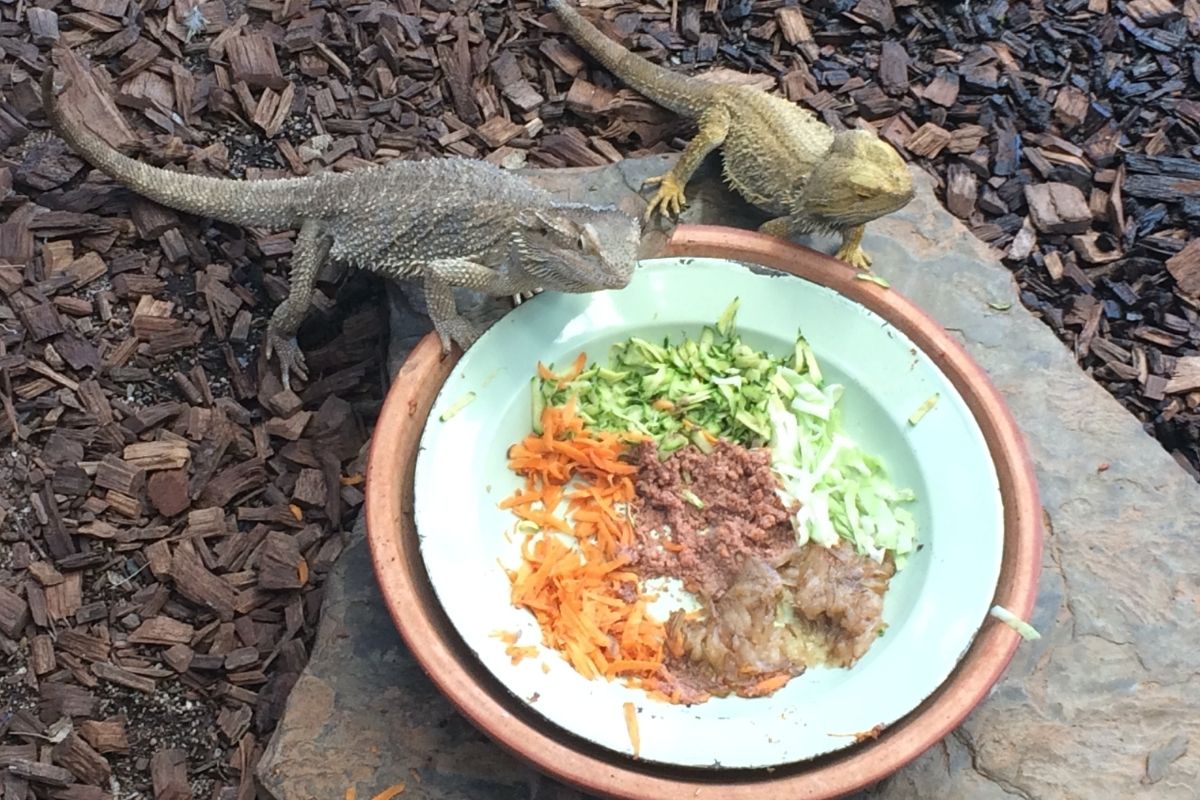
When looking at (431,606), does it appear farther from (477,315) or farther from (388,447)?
(477,315)

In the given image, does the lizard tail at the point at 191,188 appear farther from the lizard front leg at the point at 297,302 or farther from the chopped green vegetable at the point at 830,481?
the chopped green vegetable at the point at 830,481

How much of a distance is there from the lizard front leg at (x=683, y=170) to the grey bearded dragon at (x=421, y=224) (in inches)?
27.3

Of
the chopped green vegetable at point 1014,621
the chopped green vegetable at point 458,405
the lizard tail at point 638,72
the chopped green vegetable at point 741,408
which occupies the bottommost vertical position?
the chopped green vegetable at point 1014,621

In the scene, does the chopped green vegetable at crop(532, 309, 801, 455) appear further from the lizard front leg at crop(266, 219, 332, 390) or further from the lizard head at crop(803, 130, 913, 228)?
the lizard front leg at crop(266, 219, 332, 390)

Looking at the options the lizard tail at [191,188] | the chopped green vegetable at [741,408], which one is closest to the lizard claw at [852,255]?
the chopped green vegetable at [741,408]

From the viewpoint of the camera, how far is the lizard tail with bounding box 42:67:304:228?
4.28 metres

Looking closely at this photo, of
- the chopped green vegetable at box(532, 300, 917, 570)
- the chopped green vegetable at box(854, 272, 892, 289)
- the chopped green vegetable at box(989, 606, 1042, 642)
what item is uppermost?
the chopped green vegetable at box(854, 272, 892, 289)

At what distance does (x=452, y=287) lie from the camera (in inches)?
151

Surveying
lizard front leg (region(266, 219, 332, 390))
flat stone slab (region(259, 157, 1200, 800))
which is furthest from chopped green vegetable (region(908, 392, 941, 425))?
lizard front leg (region(266, 219, 332, 390))

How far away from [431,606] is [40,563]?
1.55 m

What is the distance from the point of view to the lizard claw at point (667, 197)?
453 centimetres

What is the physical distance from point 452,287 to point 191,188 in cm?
130

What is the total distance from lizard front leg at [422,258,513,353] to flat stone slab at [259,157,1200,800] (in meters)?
0.31

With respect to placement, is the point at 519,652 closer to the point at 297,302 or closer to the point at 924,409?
the point at 924,409
